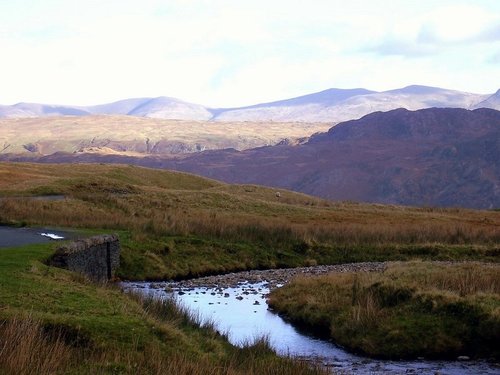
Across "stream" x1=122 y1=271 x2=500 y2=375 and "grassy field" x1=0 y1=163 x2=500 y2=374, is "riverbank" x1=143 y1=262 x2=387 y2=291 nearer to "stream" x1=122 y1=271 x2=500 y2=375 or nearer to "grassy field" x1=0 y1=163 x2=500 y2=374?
"stream" x1=122 y1=271 x2=500 y2=375

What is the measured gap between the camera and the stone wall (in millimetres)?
26688

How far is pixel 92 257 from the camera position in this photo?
1217 inches

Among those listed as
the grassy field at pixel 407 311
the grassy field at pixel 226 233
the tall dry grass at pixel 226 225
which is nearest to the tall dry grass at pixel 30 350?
the grassy field at pixel 407 311

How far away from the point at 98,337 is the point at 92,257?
16450mm

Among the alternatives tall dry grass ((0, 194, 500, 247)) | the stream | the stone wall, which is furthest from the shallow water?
tall dry grass ((0, 194, 500, 247))

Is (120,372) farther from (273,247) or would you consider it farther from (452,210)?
(452,210)

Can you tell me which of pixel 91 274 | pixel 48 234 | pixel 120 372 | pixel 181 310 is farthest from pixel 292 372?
pixel 48 234

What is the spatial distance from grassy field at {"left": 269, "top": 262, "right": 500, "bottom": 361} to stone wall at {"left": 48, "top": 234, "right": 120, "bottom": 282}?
7.49 m

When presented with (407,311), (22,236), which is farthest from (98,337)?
(22,236)

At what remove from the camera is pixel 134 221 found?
47.2 meters

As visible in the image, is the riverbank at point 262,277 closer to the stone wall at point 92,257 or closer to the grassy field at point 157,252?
the grassy field at point 157,252

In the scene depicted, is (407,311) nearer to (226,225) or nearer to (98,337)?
(98,337)

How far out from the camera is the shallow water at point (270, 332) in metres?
19.8

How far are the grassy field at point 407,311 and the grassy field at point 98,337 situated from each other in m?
4.90
